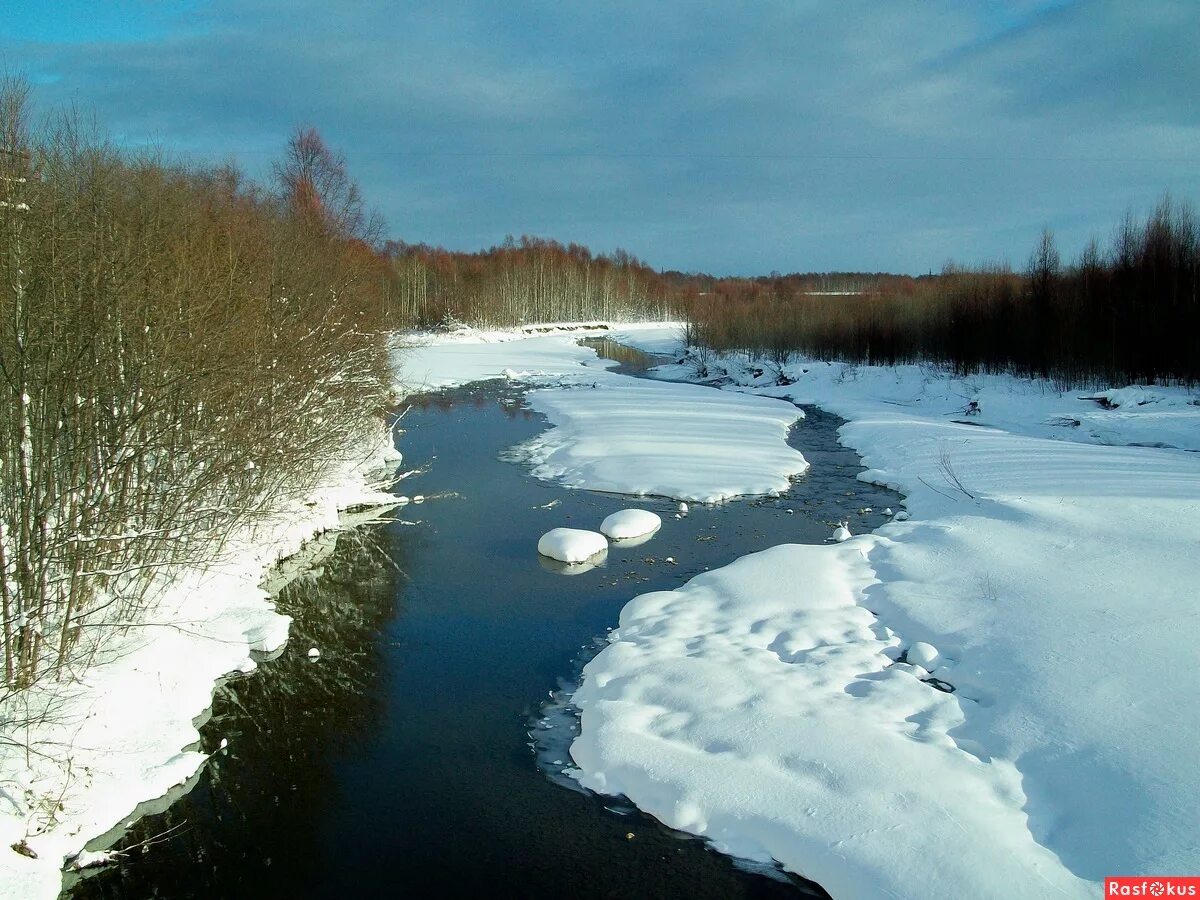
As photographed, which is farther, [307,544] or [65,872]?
[307,544]

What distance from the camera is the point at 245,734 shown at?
5.84 m

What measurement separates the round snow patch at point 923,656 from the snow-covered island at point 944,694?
0.02 meters

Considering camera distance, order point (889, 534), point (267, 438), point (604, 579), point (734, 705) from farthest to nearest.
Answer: point (889, 534) < point (604, 579) < point (267, 438) < point (734, 705)

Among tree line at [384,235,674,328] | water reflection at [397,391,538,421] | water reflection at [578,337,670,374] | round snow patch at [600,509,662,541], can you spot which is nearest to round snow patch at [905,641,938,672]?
round snow patch at [600,509,662,541]

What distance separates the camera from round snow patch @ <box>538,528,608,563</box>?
932 centimetres

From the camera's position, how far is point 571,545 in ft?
30.7

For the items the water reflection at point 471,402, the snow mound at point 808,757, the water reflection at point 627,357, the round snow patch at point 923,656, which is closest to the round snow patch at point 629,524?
the snow mound at point 808,757

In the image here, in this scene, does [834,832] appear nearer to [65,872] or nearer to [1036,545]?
[65,872]

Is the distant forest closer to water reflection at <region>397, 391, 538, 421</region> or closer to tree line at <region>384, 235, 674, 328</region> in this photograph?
water reflection at <region>397, 391, 538, 421</region>

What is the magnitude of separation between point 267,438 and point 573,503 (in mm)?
4876

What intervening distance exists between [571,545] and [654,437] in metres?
7.23

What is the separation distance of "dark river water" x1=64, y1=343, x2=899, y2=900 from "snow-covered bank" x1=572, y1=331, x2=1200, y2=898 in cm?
41

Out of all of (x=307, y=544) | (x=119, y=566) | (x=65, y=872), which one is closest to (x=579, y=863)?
(x=65, y=872)

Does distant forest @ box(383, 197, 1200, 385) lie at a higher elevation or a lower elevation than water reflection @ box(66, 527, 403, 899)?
higher
